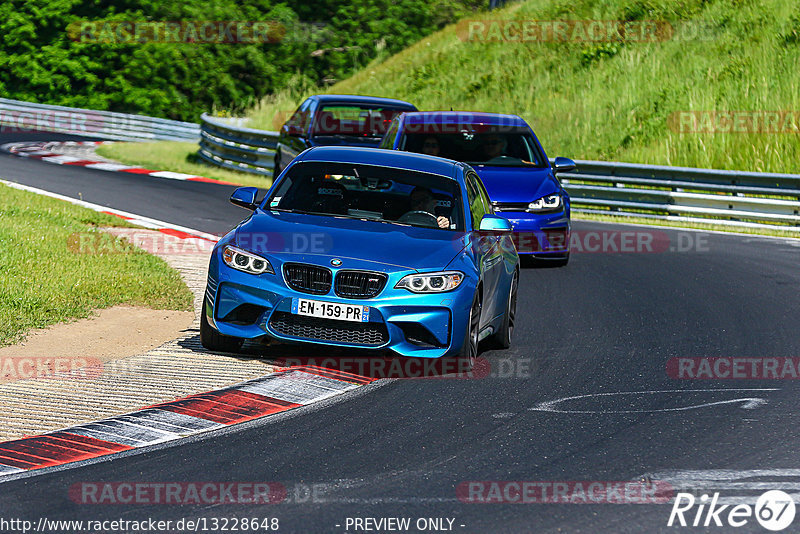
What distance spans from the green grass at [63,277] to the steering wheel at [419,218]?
2.57m

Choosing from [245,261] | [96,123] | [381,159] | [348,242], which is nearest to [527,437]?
[348,242]

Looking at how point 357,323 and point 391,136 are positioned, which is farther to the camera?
point 391,136

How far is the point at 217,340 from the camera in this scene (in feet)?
29.9

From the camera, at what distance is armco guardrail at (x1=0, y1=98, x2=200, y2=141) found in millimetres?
40312

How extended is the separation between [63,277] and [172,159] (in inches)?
714

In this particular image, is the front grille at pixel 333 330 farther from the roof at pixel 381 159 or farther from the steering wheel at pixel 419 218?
the roof at pixel 381 159

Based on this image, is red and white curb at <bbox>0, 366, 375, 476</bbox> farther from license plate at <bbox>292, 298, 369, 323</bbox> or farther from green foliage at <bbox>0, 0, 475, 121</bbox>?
green foliage at <bbox>0, 0, 475, 121</bbox>

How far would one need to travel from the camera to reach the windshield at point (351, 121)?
20.4 meters

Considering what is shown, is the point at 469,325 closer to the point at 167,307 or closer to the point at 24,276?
the point at 167,307

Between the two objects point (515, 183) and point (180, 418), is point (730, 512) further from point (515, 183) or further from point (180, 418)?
point (515, 183)

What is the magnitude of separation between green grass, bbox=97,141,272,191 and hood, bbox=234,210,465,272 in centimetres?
1480

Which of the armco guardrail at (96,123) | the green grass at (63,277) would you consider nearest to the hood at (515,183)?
the green grass at (63,277)

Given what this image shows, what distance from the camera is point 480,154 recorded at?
1552 centimetres

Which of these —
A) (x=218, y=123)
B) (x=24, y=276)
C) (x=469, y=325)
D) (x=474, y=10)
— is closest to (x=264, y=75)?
(x=474, y=10)
